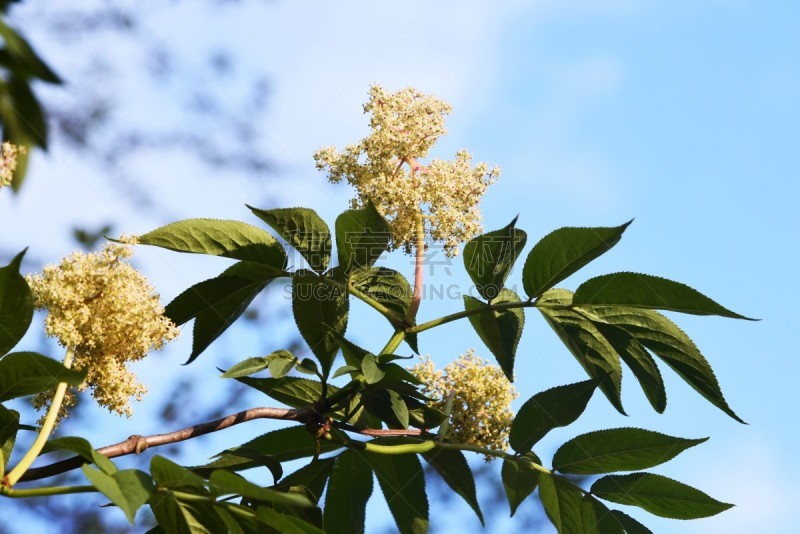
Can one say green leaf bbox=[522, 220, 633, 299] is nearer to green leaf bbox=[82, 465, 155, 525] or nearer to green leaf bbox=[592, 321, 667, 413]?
green leaf bbox=[592, 321, 667, 413]

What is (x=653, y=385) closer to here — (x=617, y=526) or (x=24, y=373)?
(x=617, y=526)

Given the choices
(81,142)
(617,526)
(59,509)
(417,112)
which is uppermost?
(81,142)

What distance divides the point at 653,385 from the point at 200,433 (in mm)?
1015

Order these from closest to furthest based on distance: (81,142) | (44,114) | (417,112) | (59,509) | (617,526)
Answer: (44,114) < (617,526) < (417,112) < (59,509) < (81,142)

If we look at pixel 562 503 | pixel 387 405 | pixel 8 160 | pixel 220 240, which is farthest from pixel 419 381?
pixel 8 160

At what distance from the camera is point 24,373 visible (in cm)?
143

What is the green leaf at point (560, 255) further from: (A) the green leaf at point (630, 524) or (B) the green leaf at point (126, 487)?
(B) the green leaf at point (126, 487)

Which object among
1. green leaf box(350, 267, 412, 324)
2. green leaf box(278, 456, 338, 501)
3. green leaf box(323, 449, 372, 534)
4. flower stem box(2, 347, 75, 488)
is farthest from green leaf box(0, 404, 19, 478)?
green leaf box(350, 267, 412, 324)

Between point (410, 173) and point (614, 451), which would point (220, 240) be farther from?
point (614, 451)

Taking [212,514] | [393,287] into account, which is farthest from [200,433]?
[393,287]

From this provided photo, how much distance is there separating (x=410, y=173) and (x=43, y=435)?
120 centimetres

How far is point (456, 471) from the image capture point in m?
1.82

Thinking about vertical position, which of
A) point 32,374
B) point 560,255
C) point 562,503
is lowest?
point 562,503

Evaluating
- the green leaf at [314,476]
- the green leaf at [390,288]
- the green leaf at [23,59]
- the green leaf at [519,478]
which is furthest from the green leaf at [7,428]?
the green leaf at [519,478]
